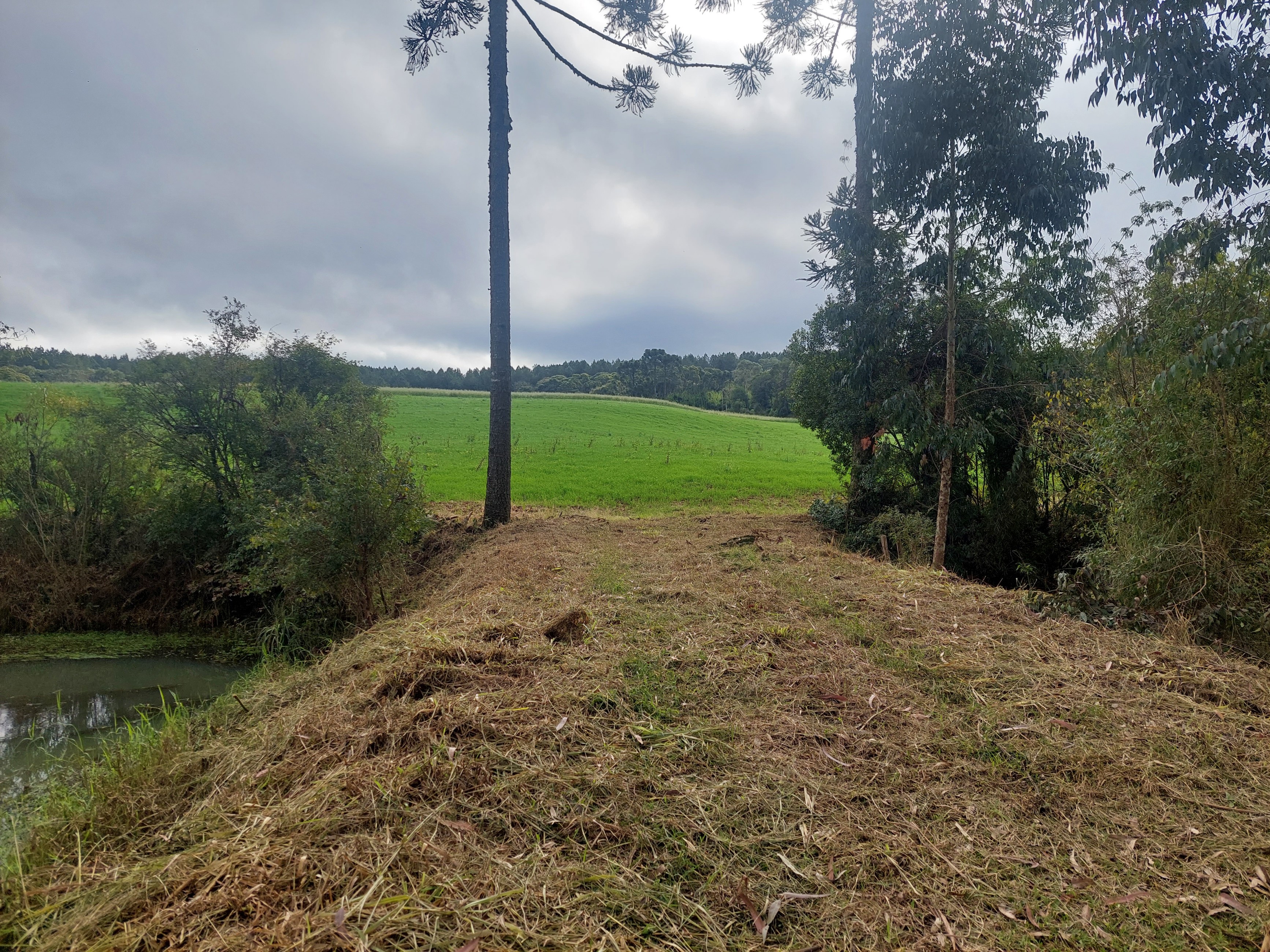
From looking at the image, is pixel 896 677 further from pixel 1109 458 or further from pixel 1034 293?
pixel 1034 293

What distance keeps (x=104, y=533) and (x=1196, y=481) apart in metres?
16.0

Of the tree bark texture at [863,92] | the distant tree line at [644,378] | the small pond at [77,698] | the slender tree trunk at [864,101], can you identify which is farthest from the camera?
the distant tree line at [644,378]

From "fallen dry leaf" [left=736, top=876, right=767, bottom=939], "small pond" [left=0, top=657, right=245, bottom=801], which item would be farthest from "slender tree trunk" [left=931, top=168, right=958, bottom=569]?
"small pond" [left=0, top=657, right=245, bottom=801]

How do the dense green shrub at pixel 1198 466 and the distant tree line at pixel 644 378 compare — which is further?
the distant tree line at pixel 644 378

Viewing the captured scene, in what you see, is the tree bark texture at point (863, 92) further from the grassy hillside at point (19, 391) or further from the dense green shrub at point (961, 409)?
the grassy hillside at point (19, 391)

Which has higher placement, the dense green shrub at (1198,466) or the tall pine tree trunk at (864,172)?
the tall pine tree trunk at (864,172)

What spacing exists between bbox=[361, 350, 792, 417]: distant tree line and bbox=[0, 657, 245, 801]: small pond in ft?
156

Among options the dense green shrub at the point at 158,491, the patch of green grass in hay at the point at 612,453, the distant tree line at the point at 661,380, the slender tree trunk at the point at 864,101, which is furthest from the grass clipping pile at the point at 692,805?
the distant tree line at the point at 661,380

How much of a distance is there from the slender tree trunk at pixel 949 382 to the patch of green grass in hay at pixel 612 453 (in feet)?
25.0

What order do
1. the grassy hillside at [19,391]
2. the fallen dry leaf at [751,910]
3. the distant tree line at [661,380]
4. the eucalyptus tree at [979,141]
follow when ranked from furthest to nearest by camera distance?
the distant tree line at [661,380]
the grassy hillside at [19,391]
the eucalyptus tree at [979,141]
the fallen dry leaf at [751,910]

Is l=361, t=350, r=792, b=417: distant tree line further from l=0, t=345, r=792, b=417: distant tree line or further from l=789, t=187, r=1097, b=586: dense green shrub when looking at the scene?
l=789, t=187, r=1097, b=586: dense green shrub

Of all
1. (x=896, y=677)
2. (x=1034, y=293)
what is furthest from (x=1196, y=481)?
(x=1034, y=293)

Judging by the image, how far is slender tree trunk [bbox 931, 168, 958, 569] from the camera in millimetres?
9523

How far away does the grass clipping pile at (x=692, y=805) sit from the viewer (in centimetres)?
211
